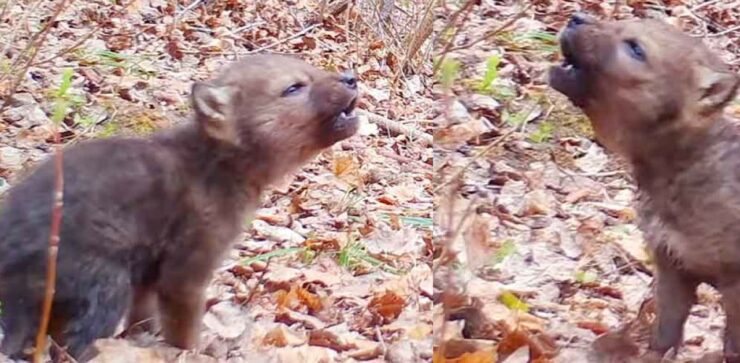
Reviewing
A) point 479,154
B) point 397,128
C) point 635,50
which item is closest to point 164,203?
point 479,154

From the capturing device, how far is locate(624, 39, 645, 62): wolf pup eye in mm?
2629

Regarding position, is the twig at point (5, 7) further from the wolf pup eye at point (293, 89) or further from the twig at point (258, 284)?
the twig at point (258, 284)

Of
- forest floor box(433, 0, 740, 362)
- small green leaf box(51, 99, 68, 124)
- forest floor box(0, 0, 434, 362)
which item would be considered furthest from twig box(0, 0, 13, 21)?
forest floor box(433, 0, 740, 362)

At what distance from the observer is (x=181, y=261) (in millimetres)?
2832

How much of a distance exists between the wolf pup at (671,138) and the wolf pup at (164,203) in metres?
0.65

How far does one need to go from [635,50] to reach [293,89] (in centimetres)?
88

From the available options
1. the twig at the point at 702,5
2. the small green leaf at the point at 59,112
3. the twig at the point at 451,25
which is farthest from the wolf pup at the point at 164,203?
the twig at the point at 702,5

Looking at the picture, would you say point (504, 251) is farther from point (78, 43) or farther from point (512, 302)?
point (78, 43)

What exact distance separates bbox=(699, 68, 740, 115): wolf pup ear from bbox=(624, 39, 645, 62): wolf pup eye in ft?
0.44

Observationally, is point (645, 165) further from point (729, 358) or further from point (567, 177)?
point (729, 358)

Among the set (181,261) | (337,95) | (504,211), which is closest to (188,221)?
(181,261)

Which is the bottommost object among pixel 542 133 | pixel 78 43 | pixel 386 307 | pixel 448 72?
pixel 386 307

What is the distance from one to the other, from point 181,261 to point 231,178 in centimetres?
29

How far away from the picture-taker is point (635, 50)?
2646 mm
